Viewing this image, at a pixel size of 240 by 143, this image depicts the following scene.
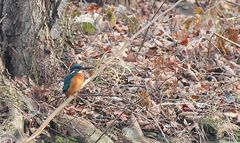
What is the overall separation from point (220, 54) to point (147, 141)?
2.11 m

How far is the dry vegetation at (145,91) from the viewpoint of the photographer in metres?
4.77

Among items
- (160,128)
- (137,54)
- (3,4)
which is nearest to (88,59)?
(137,54)

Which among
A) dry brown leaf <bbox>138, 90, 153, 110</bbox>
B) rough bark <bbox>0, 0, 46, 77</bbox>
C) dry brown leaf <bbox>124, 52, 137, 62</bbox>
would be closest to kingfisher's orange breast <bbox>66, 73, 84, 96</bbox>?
dry brown leaf <bbox>138, 90, 153, 110</bbox>

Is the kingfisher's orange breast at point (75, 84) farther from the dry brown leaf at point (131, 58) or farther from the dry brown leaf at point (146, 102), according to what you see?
the dry brown leaf at point (131, 58)

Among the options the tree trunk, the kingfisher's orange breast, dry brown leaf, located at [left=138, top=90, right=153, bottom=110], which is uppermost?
the tree trunk

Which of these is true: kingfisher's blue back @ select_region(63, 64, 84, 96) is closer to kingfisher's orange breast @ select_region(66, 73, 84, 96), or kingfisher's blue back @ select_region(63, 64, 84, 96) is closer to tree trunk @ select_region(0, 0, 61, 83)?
kingfisher's orange breast @ select_region(66, 73, 84, 96)

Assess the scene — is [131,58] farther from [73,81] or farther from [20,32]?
[73,81]

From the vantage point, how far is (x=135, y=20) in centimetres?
746

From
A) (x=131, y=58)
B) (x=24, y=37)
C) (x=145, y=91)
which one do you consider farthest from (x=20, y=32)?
(x=131, y=58)

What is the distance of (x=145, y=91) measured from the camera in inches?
208

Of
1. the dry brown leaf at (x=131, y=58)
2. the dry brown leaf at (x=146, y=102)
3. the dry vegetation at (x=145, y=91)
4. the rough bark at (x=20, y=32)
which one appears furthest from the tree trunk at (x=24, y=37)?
the dry brown leaf at (x=131, y=58)

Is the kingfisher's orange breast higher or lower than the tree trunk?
lower

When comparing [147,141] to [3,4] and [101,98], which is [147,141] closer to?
[101,98]

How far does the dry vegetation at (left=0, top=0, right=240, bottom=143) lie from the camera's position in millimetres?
4770
